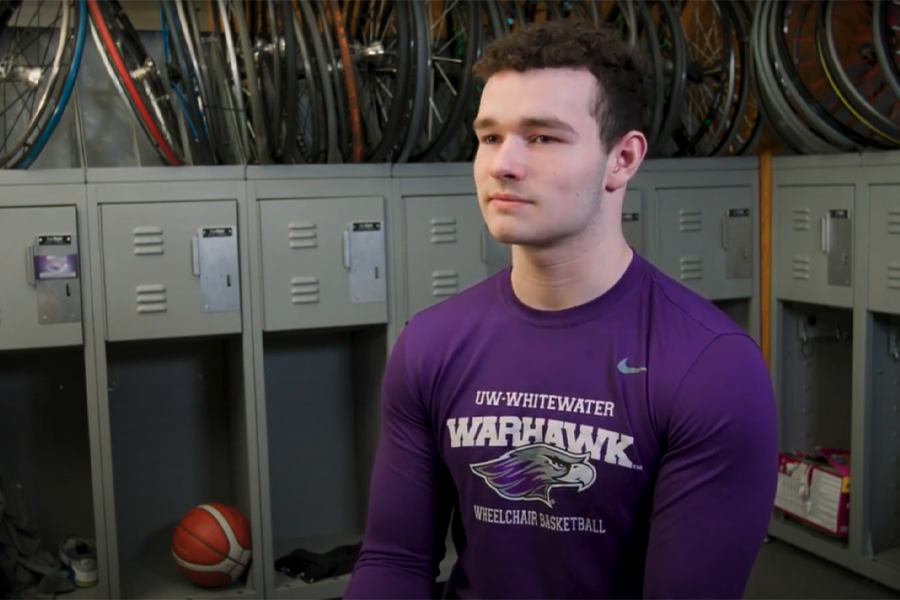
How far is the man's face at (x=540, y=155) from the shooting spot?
157 centimetres

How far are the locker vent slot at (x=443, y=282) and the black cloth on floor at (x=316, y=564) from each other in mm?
986

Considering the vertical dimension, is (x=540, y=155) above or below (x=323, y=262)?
above

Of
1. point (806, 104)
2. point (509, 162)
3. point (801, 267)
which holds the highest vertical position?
point (806, 104)

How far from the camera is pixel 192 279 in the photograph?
3191 millimetres

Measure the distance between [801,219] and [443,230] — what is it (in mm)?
1356

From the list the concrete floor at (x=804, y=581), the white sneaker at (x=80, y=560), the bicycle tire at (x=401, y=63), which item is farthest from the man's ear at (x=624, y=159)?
the white sneaker at (x=80, y=560)

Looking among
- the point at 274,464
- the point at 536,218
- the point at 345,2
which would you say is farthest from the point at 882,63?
the point at 274,464

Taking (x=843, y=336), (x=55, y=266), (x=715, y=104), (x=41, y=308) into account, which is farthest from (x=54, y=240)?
(x=843, y=336)

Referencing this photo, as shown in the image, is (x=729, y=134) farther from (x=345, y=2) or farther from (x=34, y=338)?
(x=34, y=338)

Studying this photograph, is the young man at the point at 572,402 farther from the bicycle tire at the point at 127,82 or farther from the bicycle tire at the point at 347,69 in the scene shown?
the bicycle tire at the point at 127,82

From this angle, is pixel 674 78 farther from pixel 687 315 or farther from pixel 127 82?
pixel 687 315

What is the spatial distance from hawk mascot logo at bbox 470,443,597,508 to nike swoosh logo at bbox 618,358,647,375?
14 centimetres

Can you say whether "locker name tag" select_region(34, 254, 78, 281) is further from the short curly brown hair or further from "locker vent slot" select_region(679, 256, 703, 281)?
"locker vent slot" select_region(679, 256, 703, 281)

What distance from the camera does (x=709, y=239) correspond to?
3850 mm
